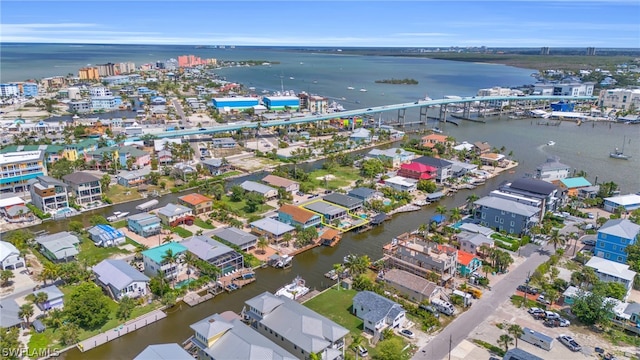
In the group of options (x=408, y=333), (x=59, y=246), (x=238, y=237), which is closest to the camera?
(x=408, y=333)

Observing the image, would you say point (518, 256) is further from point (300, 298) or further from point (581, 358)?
point (300, 298)

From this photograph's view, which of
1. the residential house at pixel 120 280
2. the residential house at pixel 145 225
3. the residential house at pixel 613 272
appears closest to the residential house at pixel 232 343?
the residential house at pixel 120 280

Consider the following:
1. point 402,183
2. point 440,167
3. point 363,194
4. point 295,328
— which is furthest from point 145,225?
point 440,167

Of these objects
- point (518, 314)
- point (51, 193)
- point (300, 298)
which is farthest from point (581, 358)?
point (51, 193)

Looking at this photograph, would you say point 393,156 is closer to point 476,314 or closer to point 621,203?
point 621,203

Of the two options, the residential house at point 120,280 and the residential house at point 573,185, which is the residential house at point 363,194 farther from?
the residential house at point 120,280

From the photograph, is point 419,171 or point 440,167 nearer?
point 419,171

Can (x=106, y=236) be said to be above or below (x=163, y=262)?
below
